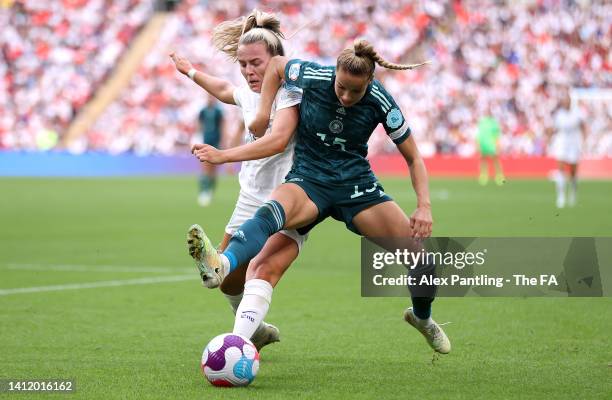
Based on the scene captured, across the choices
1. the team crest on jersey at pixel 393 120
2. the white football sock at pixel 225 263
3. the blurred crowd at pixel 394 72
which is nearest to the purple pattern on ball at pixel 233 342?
the white football sock at pixel 225 263

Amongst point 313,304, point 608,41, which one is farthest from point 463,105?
point 313,304

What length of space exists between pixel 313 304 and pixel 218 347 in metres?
3.81

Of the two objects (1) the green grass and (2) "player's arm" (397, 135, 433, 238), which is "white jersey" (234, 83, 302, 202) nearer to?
(2) "player's arm" (397, 135, 433, 238)

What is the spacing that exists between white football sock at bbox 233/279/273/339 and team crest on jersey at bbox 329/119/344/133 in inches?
39.8

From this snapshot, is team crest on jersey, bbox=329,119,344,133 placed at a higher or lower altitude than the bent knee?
higher

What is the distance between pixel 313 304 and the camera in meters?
9.72

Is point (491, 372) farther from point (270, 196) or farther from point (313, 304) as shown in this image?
point (313, 304)

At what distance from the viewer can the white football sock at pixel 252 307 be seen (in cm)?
627

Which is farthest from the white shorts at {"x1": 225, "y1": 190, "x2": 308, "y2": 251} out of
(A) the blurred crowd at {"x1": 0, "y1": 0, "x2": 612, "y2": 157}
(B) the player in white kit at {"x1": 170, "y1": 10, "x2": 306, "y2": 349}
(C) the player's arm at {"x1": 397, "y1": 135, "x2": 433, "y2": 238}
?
(A) the blurred crowd at {"x1": 0, "y1": 0, "x2": 612, "y2": 157}

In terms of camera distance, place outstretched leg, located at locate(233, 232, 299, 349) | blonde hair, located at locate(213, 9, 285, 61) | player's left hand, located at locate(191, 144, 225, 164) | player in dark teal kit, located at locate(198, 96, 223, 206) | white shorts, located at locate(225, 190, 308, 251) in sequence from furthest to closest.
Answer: player in dark teal kit, located at locate(198, 96, 223, 206), white shorts, located at locate(225, 190, 308, 251), blonde hair, located at locate(213, 9, 285, 61), outstretched leg, located at locate(233, 232, 299, 349), player's left hand, located at locate(191, 144, 225, 164)

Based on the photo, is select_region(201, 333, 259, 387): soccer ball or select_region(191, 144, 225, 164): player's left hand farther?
select_region(191, 144, 225, 164): player's left hand

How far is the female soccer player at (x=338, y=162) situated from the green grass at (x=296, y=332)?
0.56 metres

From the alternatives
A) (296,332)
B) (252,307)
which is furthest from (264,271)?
(296,332)

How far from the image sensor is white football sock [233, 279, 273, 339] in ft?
20.6
